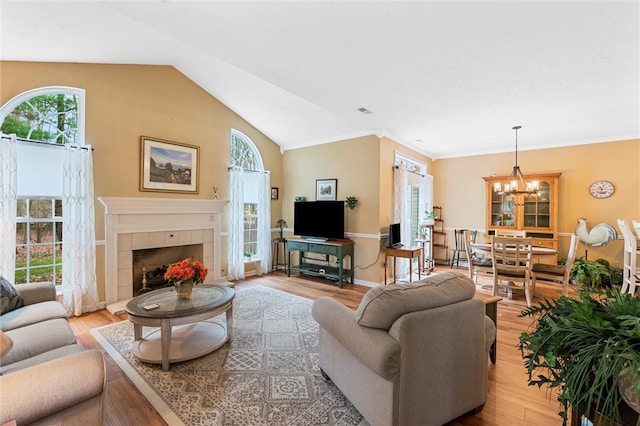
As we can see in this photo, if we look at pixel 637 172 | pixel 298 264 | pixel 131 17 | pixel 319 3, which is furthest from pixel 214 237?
pixel 637 172

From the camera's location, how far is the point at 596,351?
0.81 metres

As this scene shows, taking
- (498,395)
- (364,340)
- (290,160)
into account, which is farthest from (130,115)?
(498,395)

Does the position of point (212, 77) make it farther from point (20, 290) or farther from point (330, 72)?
point (20, 290)

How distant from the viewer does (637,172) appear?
16.7 ft

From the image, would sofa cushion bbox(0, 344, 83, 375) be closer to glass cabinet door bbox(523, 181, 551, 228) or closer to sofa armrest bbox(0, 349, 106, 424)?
sofa armrest bbox(0, 349, 106, 424)

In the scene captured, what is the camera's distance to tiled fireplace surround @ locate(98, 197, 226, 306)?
388cm

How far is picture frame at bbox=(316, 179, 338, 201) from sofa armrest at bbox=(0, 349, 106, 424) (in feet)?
14.9

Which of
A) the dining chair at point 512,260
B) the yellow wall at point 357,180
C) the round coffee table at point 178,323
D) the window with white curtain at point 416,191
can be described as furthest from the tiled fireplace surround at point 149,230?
the dining chair at point 512,260

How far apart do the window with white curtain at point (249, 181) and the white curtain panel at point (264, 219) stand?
0.26 feet

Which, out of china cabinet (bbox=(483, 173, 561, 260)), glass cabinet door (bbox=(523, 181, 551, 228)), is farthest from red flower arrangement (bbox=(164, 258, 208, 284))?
glass cabinet door (bbox=(523, 181, 551, 228))

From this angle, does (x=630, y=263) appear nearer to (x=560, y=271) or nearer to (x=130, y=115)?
(x=560, y=271)

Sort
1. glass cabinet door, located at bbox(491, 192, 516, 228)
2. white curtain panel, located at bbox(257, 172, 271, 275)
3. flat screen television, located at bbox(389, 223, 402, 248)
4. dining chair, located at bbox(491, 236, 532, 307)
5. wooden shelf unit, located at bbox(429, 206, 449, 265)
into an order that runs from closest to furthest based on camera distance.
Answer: dining chair, located at bbox(491, 236, 532, 307) → flat screen television, located at bbox(389, 223, 402, 248) → white curtain panel, located at bbox(257, 172, 271, 275) → glass cabinet door, located at bbox(491, 192, 516, 228) → wooden shelf unit, located at bbox(429, 206, 449, 265)

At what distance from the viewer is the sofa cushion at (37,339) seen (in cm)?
177

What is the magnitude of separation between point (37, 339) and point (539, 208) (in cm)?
759
